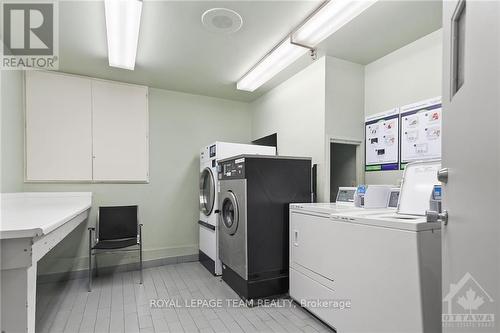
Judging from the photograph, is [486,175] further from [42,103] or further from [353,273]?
[42,103]

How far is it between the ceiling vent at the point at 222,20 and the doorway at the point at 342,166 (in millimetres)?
1668

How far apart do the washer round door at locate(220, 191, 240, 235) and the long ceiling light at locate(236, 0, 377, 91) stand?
4.81ft

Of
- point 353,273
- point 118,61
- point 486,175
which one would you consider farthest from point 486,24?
point 118,61

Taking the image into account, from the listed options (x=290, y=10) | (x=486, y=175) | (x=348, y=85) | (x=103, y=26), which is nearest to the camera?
(x=486, y=175)

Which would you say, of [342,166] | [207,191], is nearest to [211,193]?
[207,191]

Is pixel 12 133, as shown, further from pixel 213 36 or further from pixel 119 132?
pixel 213 36

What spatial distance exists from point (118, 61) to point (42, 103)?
1.23 m

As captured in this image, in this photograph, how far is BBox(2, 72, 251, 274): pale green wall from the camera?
10.7 ft

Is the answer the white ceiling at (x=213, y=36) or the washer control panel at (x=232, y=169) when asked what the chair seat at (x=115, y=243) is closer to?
the washer control panel at (x=232, y=169)

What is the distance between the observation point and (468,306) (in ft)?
2.44

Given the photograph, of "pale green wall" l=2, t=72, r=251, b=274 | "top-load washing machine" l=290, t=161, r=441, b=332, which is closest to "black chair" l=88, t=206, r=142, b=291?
"pale green wall" l=2, t=72, r=251, b=274

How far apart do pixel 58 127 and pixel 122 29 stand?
5.87ft

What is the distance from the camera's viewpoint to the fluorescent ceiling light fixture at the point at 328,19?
1.81 metres

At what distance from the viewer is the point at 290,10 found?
1.99 metres
